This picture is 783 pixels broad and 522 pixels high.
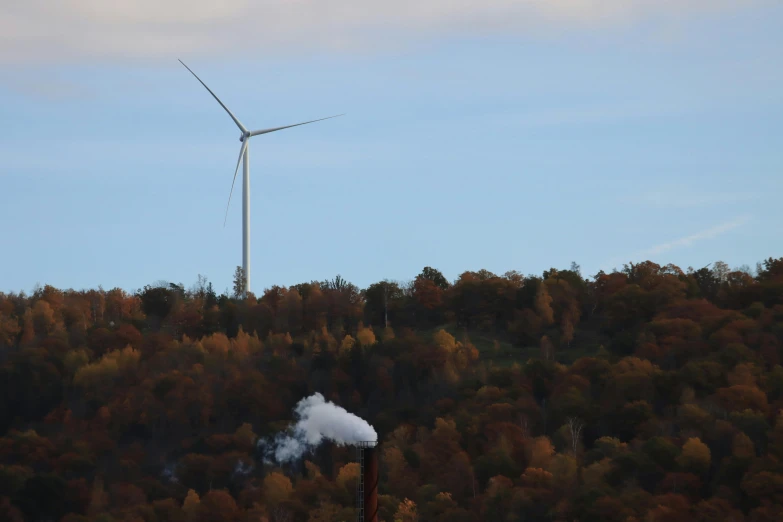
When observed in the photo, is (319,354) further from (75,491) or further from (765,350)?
(765,350)

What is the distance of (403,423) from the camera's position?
158500 mm

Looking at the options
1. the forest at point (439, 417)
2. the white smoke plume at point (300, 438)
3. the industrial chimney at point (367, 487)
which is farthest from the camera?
the white smoke plume at point (300, 438)

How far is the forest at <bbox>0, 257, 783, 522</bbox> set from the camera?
429 ft

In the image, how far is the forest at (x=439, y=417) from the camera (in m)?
131

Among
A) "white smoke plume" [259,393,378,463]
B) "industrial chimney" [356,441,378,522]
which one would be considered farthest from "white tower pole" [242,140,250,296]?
"industrial chimney" [356,441,378,522]

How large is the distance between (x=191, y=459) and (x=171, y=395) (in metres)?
23.0

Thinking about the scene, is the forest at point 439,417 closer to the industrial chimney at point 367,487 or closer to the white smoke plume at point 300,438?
the white smoke plume at point 300,438

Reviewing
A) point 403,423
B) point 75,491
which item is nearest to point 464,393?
point 403,423

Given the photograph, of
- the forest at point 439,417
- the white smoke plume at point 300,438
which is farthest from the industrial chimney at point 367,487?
the white smoke plume at point 300,438

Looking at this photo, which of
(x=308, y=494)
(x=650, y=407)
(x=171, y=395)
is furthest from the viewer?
(x=171, y=395)

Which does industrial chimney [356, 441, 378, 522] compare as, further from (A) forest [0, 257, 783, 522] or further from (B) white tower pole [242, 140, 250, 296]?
(B) white tower pole [242, 140, 250, 296]

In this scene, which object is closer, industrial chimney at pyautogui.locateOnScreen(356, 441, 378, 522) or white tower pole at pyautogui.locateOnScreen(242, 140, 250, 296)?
industrial chimney at pyautogui.locateOnScreen(356, 441, 378, 522)

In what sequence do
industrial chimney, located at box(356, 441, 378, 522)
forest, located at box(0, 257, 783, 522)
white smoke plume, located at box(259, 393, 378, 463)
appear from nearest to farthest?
industrial chimney, located at box(356, 441, 378, 522) < forest, located at box(0, 257, 783, 522) < white smoke plume, located at box(259, 393, 378, 463)

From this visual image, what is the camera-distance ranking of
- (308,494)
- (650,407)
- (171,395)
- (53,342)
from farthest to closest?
1. (53,342)
2. (171,395)
3. (650,407)
4. (308,494)
